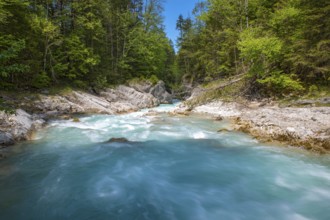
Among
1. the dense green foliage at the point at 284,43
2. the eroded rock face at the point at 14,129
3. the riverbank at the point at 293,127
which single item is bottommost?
the eroded rock face at the point at 14,129

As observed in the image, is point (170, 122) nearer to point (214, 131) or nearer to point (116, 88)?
point (214, 131)

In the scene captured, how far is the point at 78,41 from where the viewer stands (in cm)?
2217

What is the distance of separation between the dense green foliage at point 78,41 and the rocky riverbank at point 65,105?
170cm

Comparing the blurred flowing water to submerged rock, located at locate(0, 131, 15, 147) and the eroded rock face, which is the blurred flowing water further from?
the eroded rock face

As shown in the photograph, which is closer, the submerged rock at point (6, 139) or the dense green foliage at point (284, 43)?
the submerged rock at point (6, 139)

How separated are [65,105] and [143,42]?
730 inches

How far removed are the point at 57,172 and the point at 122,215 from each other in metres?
3.29

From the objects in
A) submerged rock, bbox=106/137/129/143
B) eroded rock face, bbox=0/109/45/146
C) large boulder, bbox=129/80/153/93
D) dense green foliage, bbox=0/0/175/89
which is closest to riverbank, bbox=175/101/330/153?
submerged rock, bbox=106/137/129/143

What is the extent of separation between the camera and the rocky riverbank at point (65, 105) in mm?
10691

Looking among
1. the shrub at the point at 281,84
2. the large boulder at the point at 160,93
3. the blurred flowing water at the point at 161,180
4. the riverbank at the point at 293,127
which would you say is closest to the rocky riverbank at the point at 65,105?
the large boulder at the point at 160,93

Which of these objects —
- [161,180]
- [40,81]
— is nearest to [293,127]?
[161,180]

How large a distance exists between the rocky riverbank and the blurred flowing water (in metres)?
1.03

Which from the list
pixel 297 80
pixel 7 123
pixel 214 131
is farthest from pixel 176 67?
pixel 7 123

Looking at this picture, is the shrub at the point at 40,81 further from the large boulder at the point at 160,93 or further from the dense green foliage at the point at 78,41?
the large boulder at the point at 160,93
